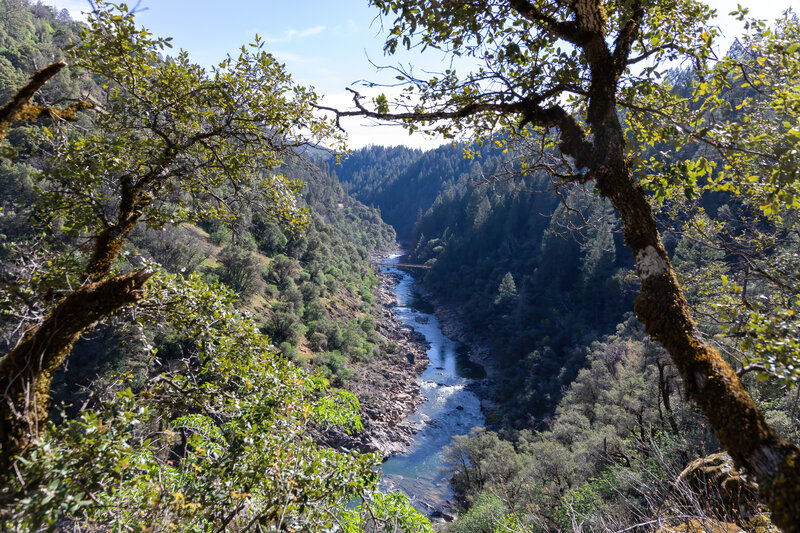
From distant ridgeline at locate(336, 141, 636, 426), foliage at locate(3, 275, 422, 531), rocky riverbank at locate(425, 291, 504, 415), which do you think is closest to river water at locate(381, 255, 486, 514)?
rocky riverbank at locate(425, 291, 504, 415)

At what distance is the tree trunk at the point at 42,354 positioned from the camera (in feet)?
8.16

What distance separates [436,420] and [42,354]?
29669 mm

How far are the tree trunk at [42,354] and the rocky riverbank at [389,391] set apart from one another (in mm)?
19770

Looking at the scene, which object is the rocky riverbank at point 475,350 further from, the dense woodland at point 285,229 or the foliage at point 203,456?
the foliage at point 203,456

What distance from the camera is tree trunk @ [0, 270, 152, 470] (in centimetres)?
249

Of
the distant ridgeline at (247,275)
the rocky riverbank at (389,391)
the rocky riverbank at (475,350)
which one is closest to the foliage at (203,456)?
the distant ridgeline at (247,275)

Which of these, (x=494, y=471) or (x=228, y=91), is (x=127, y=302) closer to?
→ (x=228, y=91)

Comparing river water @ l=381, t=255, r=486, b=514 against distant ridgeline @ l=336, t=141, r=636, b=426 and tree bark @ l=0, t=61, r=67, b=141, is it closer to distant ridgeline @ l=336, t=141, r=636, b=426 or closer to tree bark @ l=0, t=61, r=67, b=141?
distant ridgeline @ l=336, t=141, r=636, b=426

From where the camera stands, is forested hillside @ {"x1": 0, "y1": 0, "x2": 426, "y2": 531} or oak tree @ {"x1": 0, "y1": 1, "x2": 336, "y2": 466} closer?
forested hillside @ {"x1": 0, "y1": 0, "x2": 426, "y2": 531}

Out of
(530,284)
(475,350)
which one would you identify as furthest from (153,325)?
(530,284)

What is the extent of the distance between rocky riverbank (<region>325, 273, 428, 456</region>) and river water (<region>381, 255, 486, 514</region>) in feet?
2.66

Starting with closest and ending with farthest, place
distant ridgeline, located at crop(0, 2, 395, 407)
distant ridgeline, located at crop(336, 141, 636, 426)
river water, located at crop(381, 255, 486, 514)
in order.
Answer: distant ridgeline, located at crop(0, 2, 395, 407)
river water, located at crop(381, 255, 486, 514)
distant ridgeline, located at crop(336, 141, 636, 426)

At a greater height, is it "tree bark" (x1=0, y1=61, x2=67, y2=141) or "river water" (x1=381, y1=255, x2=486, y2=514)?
"tree bark" (x1=0, y1=61, x2=67, y2=141)

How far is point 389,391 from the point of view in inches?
1298
